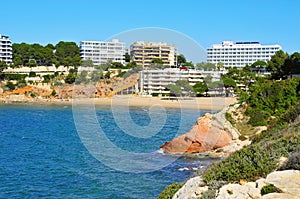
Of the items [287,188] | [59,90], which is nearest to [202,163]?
[287,188]

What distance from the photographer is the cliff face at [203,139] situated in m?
27.9

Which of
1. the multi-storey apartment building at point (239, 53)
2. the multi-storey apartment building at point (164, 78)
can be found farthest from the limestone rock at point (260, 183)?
A: the multi-storey apartment building at point (239, 53)

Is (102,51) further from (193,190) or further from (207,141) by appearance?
(193,190)

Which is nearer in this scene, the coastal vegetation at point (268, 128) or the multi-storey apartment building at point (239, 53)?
the coastal vegetation at point (268, 128)

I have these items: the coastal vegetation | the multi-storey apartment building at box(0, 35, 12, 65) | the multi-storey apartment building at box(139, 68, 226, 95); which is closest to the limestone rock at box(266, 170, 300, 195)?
the coastal vegetation

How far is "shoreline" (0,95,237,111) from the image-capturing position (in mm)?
68125

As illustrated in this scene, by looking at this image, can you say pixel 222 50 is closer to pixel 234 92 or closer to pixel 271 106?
pixel 234 92

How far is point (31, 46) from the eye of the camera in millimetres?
104500

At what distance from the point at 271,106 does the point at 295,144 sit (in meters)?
21.7

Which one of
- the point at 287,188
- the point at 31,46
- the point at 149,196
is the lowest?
the point at 149,196

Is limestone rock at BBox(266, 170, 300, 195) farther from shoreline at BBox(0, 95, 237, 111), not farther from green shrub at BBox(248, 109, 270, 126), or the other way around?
shoreline at BBox(0, 95, 237, 111)

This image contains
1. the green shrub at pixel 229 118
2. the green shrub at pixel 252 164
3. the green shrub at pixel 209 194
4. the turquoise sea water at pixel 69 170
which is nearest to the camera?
the green shrub at pixel 209 194

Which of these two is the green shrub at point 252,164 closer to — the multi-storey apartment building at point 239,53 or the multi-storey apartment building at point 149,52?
the multi-storey apartment building at point 149,52

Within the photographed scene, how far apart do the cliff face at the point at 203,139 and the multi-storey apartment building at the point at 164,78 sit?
49.2 m
